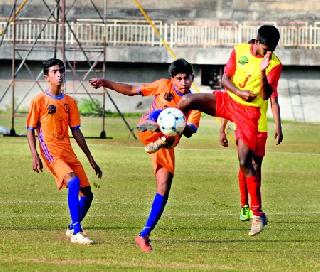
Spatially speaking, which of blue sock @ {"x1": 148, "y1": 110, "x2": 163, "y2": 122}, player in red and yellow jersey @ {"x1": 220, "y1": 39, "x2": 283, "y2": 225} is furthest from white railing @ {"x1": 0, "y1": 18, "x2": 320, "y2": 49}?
blue sock @ {"x1": 148, "y1": 110, "x2": 163, "y2": 122}

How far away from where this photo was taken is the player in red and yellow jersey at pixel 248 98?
582 inches

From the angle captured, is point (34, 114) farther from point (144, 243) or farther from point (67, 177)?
point (144, 243)

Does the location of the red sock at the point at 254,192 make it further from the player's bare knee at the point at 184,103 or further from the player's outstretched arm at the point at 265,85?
the player's bare knee at the point at 184,103

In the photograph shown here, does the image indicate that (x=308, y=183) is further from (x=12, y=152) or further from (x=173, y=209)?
(x=12, y=152)

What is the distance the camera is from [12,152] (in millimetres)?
31406

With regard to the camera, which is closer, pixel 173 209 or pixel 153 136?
pixel 153 136

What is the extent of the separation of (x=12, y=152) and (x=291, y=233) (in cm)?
1666

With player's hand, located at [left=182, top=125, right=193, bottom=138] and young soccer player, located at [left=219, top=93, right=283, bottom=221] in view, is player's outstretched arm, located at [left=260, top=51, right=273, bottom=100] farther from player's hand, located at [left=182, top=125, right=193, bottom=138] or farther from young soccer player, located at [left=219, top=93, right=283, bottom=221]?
player's hand, located at [left=182, top=125, right=193, bottom=138]

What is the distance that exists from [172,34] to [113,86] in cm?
3937

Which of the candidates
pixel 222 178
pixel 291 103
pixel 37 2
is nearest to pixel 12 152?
pixel 222 178

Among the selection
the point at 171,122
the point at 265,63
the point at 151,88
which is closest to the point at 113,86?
the point at 151,88

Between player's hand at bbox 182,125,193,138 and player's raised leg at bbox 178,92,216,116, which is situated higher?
player's raised leg at bbox 178,92,216,116

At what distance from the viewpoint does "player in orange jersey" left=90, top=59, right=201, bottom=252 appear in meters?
13.6

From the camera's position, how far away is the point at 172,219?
16.9 m
